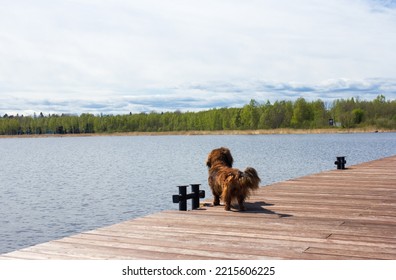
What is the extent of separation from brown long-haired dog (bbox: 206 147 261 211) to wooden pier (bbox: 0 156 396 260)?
20 centimetres

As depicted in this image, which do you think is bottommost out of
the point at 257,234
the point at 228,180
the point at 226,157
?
the point at 257,234

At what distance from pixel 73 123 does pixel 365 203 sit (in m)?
145

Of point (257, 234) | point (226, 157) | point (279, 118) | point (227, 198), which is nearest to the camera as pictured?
point (257, 234)

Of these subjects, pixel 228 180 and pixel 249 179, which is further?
pixel 228 180

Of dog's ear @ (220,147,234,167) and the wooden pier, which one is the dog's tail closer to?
the wooden pier

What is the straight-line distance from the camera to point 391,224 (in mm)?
5730

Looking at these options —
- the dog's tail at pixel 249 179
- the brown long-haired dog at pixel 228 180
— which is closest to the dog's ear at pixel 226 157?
the brown long-haired dog at pixel 228 180

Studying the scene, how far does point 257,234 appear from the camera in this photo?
206 inches

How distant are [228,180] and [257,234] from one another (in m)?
1.35

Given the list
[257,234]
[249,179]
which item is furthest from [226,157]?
[257,234]

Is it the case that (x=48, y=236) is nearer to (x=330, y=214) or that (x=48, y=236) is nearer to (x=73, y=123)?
(x=330, y=214)

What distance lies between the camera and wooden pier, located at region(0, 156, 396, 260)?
14.7 ft

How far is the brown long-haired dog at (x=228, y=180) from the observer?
636cm

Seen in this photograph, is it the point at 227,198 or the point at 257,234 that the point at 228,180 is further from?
the point at 257,234
